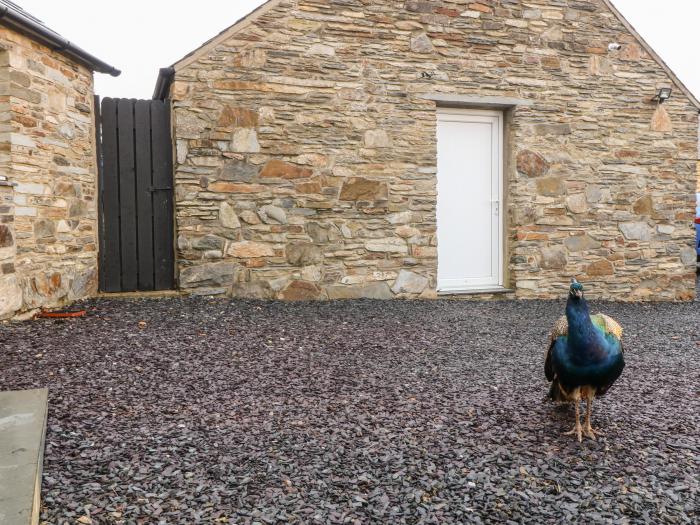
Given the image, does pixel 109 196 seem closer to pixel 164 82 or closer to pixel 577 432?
pixel 164 82

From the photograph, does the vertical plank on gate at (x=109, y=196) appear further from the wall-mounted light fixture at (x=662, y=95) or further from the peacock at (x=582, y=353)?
the wall-mounted light fixture at (x=662, y=95)

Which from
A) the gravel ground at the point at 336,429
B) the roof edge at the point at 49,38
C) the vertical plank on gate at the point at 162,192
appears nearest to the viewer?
the gravel ground at the point at 336,429

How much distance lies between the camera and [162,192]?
21.4 ft

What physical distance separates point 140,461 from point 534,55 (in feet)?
23.3

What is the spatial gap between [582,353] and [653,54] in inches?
282

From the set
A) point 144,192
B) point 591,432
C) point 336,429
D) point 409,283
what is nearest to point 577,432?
point 591,432

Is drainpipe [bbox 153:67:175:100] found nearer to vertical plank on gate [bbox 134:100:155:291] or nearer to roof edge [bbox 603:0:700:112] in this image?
vertical plank on gate [bbox 134:100:155:291]

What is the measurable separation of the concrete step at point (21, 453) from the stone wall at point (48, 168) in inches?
106

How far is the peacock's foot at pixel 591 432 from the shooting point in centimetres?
285

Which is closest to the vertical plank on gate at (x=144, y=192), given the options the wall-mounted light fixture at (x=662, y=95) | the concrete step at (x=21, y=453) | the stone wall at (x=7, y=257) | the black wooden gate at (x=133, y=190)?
the black wooden gate at (x=133, y=190)

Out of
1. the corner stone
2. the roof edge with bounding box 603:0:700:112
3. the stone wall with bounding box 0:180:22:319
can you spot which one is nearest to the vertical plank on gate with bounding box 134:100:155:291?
the stone wall with bounding box 0:180:22:319

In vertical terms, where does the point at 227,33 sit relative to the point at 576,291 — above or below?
above

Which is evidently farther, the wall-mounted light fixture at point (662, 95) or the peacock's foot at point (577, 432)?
the wall-mounted light fixture at point (662, 95)

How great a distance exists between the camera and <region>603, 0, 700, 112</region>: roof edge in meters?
7.84
